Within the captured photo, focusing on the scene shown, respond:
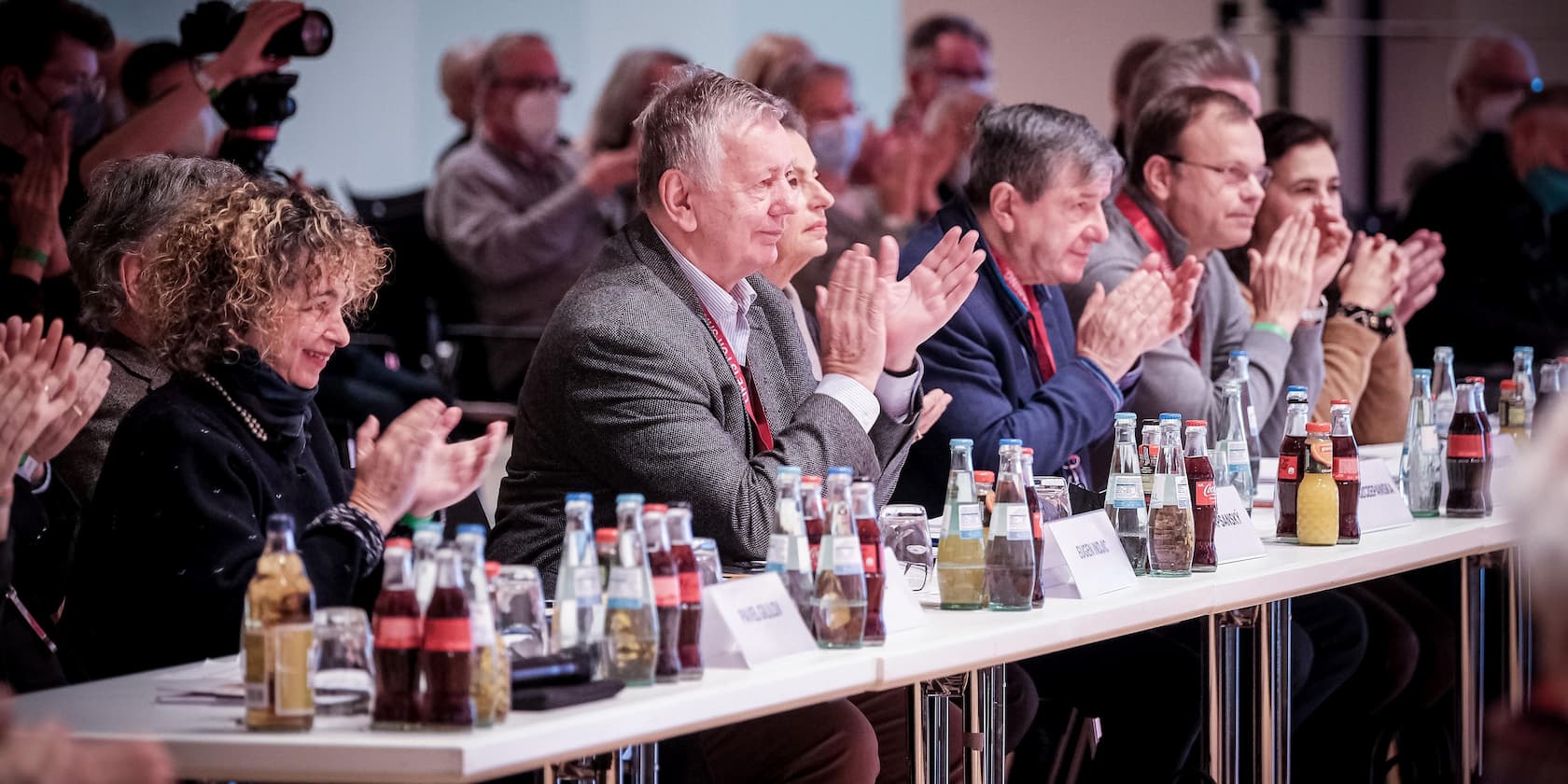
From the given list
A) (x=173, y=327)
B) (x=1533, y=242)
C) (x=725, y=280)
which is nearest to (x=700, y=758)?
(x=725, y=280)

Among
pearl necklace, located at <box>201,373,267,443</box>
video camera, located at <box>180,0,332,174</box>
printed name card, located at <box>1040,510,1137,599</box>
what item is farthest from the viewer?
video camera, located at <box>180,0,332,174</box>

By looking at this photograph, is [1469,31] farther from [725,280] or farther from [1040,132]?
[725,280]

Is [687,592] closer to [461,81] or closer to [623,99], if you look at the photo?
[623,99]

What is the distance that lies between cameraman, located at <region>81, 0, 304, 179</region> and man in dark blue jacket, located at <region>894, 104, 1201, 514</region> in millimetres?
1321

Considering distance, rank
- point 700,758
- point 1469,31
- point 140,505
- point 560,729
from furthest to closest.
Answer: point 1469,31
point 700,758
point 140,505
point 560,729

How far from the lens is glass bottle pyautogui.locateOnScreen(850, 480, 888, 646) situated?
2.07 meters

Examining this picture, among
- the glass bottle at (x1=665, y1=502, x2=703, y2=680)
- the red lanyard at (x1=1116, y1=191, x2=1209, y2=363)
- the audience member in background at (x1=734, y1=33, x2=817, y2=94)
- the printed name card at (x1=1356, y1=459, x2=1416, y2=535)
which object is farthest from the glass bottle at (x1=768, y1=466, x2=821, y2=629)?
the audience member in background at (x1=734, y1=33, x2=817, y2=94)

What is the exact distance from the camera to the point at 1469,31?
26.8ft

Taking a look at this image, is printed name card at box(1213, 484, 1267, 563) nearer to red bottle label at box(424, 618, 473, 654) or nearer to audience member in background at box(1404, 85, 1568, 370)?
red bottle label at box(424, 618, 473, 654)

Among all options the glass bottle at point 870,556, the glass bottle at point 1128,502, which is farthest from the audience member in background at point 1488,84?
the glass bottle at point 870,556

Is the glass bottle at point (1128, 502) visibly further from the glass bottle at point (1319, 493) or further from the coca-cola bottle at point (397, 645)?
the coca-cola bottle at point (397, 645)

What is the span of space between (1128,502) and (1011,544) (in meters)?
0.37

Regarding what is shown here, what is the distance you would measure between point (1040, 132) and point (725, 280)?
0.96 meters

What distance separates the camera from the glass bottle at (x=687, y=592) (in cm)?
191
